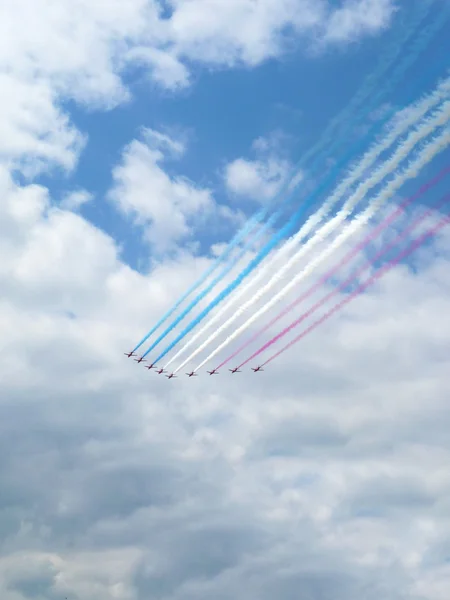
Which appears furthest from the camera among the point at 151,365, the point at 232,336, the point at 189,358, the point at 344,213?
the point at 151,365

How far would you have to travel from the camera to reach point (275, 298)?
60.8 m

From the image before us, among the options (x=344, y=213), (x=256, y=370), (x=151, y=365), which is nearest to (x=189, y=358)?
(x=256, y=370)

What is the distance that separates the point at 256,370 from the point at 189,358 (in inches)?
297

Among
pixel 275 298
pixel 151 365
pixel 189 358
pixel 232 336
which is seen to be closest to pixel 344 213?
pixel 275 298

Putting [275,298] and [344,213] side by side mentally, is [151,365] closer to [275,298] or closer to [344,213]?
[275,298]

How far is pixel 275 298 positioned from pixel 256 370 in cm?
2257

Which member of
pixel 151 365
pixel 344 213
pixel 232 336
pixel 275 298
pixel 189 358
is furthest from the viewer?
pixel 151 365

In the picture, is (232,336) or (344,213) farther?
(232,336)

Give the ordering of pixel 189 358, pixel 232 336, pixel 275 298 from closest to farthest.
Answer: pixel 275 298
pixel 232 336
pixel 189 358

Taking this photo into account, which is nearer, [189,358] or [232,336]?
[232,336]

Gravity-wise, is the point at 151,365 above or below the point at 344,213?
above

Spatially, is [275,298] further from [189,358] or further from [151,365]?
[151,365]

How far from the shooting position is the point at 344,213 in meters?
52.1

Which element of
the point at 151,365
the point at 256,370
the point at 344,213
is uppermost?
the point at 151,365
